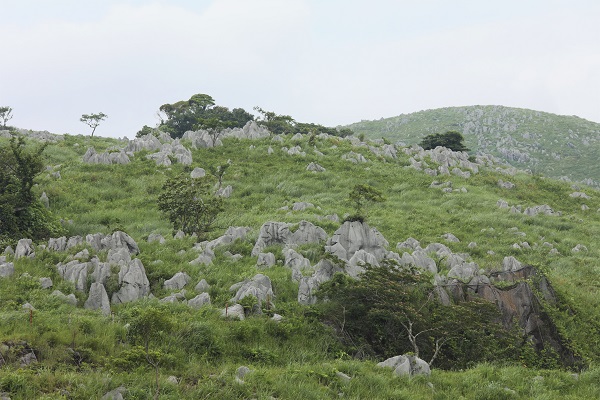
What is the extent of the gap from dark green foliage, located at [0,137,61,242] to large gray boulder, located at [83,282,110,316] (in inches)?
298

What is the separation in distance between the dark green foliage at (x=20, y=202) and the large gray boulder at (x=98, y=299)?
7574mm

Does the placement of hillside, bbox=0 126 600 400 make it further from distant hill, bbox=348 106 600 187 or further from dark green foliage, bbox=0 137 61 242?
distant hill, bbox=348 106 600 187

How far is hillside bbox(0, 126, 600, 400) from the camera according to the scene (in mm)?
10297

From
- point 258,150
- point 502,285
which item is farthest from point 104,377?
point 258,150

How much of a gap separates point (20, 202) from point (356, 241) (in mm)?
16631

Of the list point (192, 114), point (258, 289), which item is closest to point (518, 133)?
point (192, 114)

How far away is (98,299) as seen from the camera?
47.4 ft

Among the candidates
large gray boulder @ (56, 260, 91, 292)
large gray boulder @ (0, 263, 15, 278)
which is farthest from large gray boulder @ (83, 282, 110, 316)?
large gray boulder @ (0, 263, 15, 278)

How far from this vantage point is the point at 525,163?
307 feet

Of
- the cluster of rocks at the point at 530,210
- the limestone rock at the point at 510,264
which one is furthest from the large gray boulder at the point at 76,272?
the cluster of rocks at the point at 530,210

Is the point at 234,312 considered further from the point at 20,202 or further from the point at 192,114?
the point at 192,114

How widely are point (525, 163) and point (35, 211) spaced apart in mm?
94882

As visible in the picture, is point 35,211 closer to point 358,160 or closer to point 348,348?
point 348,348

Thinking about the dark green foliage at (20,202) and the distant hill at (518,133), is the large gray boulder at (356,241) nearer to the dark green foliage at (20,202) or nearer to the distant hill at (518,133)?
the dark green foliage at (20,202)
